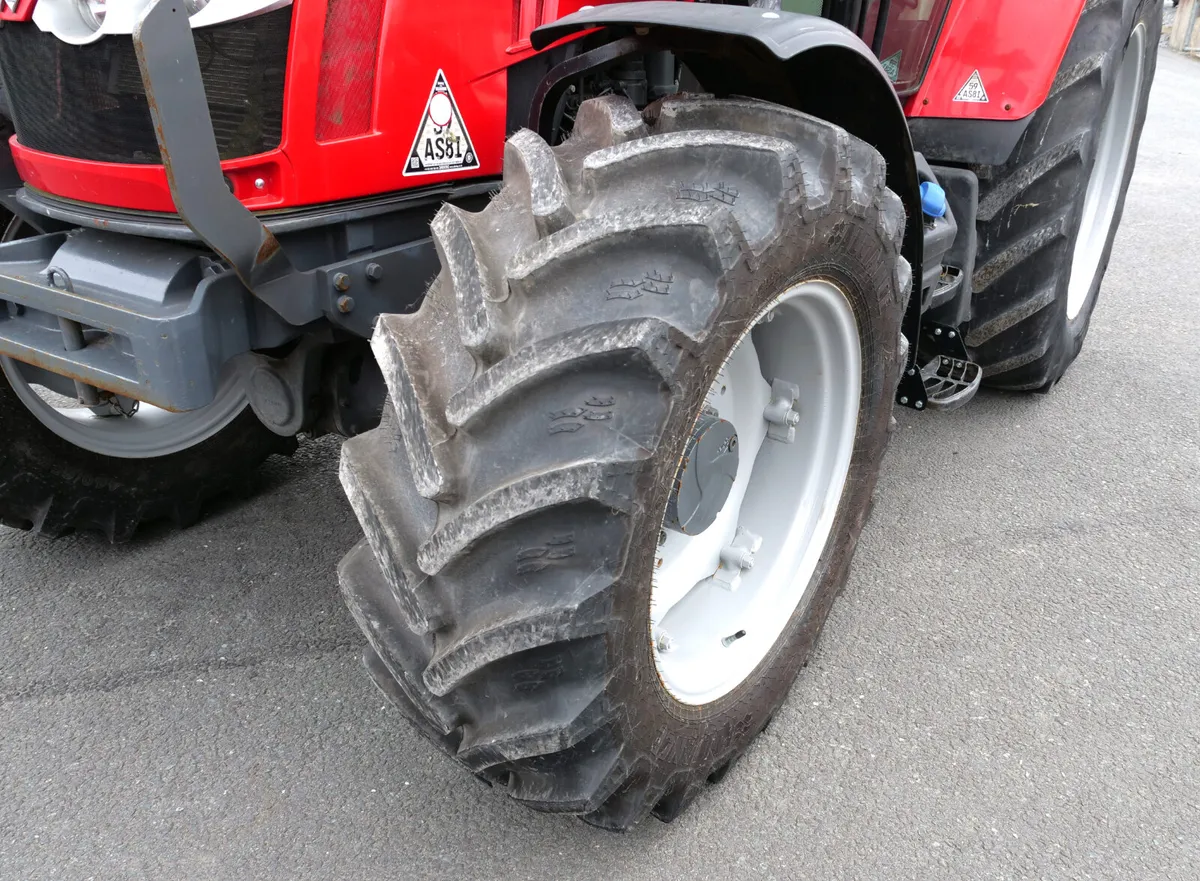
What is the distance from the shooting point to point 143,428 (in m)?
2.50

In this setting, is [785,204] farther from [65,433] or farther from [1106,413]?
[1106,413]

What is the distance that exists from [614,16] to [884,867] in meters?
1.51

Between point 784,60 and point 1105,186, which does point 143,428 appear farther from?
point 1105,186

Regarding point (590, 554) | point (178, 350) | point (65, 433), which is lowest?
point (65, 433)

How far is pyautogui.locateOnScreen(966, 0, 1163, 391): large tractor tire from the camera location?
2.78 metres

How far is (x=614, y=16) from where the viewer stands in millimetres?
1462

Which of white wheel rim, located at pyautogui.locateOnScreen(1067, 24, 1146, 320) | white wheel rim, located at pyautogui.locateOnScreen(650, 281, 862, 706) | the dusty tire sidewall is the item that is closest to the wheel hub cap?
white wheel rim, located at pyautogui.locateOnScreen(650, 281, 862, 706)

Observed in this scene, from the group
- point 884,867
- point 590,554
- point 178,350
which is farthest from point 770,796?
point 178,350

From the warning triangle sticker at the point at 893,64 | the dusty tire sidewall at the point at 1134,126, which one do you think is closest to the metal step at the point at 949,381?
the dusty tire sidewall at the point at 1134,126

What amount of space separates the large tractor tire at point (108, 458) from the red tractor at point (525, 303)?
0.42 feet

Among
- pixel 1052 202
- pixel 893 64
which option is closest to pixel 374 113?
pixel 893 64

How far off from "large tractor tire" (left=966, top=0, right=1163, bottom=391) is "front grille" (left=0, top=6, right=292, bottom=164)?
213 centimetres

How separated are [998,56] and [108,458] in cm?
259

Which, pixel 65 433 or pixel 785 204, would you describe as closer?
pixel 785 204
